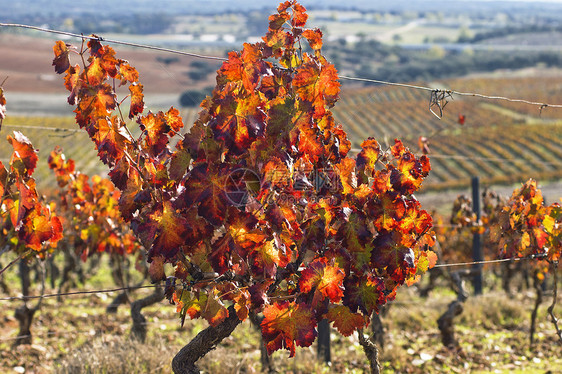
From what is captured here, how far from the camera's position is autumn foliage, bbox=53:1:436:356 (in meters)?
2.86

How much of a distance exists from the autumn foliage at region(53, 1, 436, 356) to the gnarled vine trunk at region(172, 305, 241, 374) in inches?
7.2

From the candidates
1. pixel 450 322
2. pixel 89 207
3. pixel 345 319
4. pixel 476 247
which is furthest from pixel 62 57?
pixel 476 247

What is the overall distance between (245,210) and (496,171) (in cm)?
3922

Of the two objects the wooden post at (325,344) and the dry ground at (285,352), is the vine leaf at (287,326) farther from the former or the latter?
the wooden post at (325,344)

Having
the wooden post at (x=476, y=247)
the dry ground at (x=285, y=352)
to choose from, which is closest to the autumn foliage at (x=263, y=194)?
the dry ground at (x=285, y=352)

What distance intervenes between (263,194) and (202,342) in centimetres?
108

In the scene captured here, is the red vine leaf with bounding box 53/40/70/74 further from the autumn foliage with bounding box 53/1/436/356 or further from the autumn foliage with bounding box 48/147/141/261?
the autumn foliage with bounding box 48/147/141/261

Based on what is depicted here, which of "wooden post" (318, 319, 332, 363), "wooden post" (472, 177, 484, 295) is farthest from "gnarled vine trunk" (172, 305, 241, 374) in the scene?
"wooden post" (472, 177, 484, 295)

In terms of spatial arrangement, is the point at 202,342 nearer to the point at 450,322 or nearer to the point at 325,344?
the point at 325,344

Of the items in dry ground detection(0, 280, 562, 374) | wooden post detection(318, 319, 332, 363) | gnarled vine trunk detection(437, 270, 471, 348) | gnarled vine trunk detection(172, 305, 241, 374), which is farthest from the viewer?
gnarled vine trunk detection(437, 270, 471, 348)

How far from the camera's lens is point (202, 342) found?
3484mm

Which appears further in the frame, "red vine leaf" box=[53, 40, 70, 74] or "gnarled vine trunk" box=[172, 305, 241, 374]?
"gnarled vine trunk" box=[172, 305, 241, 374]

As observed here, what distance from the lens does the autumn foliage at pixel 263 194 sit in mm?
2857

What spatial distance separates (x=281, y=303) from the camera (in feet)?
10.0
